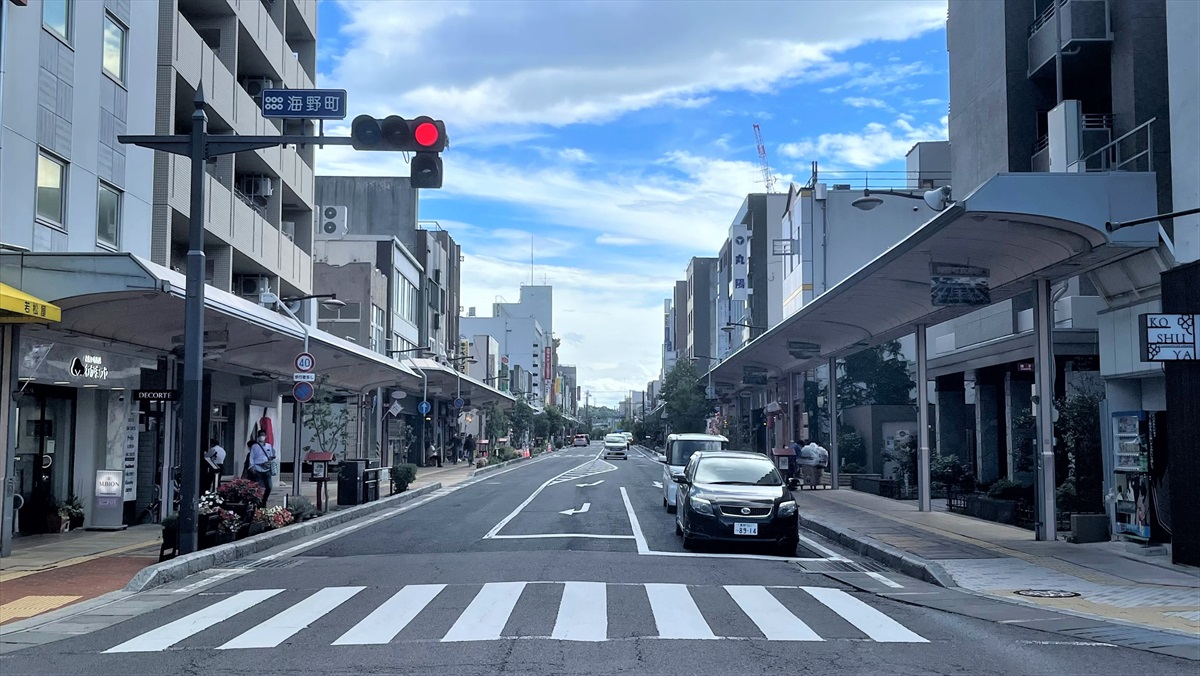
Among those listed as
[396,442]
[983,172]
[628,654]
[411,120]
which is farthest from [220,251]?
[396,442]

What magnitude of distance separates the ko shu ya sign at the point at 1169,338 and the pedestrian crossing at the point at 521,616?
5.34 meters

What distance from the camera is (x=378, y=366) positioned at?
Answer: 110ft

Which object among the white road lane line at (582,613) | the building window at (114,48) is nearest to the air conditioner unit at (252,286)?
the building window at (114,48)

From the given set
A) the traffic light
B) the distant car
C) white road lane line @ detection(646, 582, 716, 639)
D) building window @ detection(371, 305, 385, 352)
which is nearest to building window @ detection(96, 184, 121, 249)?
the traffic light

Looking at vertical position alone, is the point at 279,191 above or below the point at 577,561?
above

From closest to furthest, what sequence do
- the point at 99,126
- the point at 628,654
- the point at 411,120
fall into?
the point at 628,654
the point at 411,120
the point at 99,126

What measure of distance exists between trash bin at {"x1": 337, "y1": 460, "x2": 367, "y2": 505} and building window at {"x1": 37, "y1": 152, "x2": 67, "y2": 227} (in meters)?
9.58

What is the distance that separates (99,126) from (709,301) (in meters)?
112

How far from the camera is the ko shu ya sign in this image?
43.9ft

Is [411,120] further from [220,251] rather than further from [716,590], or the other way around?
[220,251]

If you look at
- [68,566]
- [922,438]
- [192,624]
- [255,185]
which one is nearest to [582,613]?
[192,624]

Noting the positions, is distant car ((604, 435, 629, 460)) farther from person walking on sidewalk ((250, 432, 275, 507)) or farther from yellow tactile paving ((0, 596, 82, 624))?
yellow tactile paving ((0, 596, 82, 624))

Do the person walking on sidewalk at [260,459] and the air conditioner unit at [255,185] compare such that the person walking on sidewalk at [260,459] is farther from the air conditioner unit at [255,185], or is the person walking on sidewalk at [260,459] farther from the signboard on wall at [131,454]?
the air conditioner unit at [255,185]

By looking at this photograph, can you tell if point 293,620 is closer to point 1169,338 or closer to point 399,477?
point 1169,338
